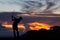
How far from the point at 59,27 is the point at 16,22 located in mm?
8410

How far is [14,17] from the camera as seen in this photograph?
37.6 meters

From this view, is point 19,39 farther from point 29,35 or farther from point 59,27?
point 59,27

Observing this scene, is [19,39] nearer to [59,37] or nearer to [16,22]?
[16,22]

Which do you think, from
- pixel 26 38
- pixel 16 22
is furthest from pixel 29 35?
pixel 16 22

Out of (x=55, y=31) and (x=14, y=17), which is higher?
(x=14, y=17)

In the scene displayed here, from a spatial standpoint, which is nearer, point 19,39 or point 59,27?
point 19,39

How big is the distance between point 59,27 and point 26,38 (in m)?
6.55

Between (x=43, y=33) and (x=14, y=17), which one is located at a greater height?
(x=14, y=17)

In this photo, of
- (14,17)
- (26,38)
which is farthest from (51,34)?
(14,17)

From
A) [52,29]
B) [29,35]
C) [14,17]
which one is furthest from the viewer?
[52,29]

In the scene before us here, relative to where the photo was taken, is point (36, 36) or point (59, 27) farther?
point (59, 27)

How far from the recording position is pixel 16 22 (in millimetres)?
37969

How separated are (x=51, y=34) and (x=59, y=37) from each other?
134 centimetres

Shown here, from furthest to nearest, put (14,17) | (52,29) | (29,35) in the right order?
(52,29)
(29,35)
(14,17)
